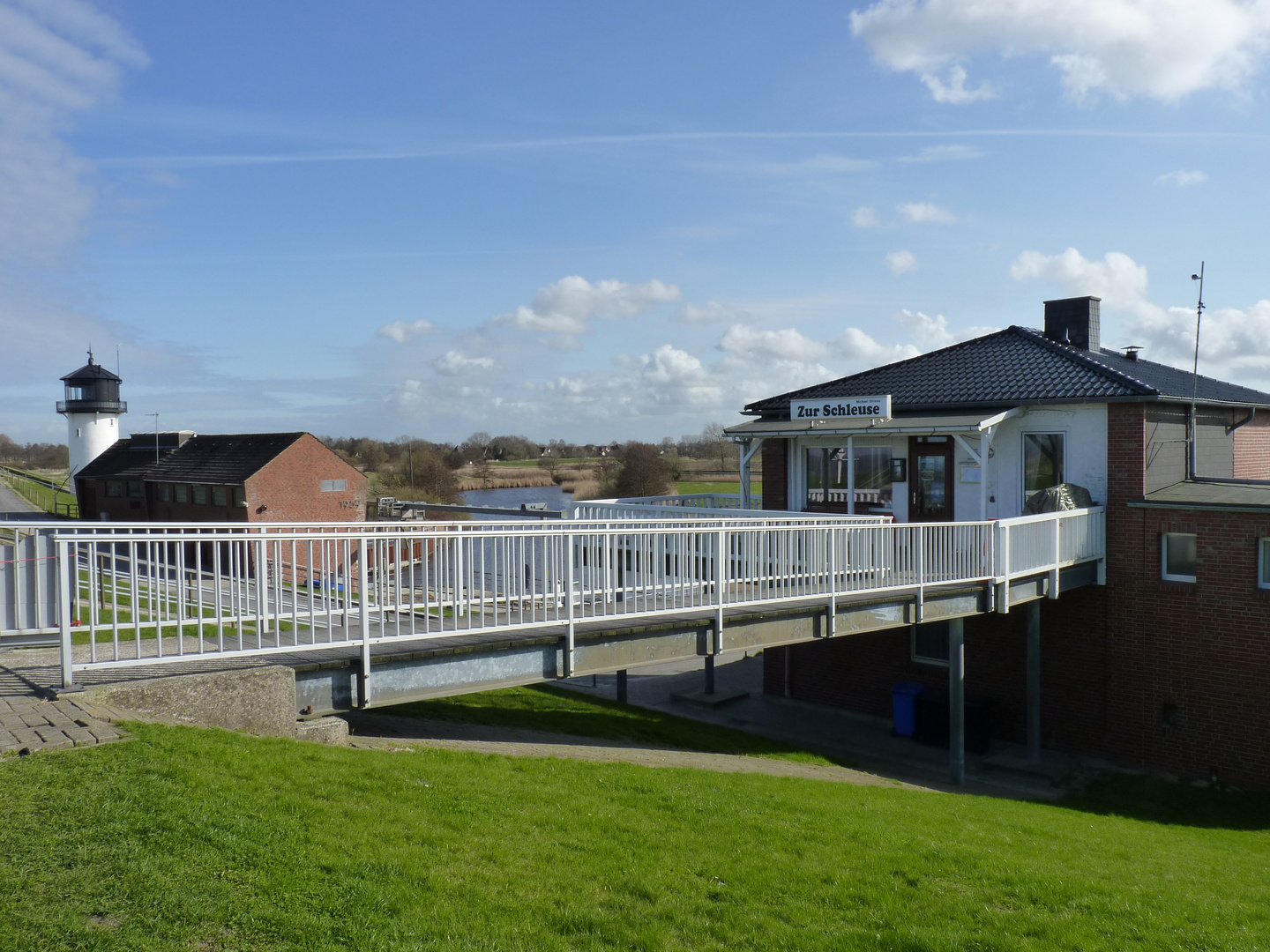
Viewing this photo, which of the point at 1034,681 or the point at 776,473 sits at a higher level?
the point at 776,473

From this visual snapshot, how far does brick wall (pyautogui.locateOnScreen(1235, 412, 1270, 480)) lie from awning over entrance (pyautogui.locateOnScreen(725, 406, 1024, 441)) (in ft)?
18.6

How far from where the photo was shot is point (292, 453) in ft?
154

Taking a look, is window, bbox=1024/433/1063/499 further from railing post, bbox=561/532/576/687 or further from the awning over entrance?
railing post, bbox=561/532/576/687

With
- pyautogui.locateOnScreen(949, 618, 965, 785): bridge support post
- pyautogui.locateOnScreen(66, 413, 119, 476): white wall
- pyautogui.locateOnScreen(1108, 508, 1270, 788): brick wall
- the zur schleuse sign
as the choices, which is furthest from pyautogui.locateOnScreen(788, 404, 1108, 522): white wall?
pyautogui.locateOnScreen(66, 413, 119, 476): white wall

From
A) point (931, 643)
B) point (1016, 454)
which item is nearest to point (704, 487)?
point (931, 643)

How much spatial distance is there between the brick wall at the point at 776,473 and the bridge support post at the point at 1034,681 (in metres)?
5.49

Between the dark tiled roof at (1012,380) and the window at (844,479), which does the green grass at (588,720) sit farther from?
the dark tiled roof at (1012,380)

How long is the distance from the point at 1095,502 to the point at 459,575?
40.2 feet

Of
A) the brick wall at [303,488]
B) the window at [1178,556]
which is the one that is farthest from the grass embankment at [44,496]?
the window at [1178,556]

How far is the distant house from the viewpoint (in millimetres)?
46031

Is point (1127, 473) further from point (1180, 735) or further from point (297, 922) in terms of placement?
point (297, 922)

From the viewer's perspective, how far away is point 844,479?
60.9 feet

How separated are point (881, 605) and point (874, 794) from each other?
2855mm

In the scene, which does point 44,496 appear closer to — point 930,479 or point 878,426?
point 878,426
